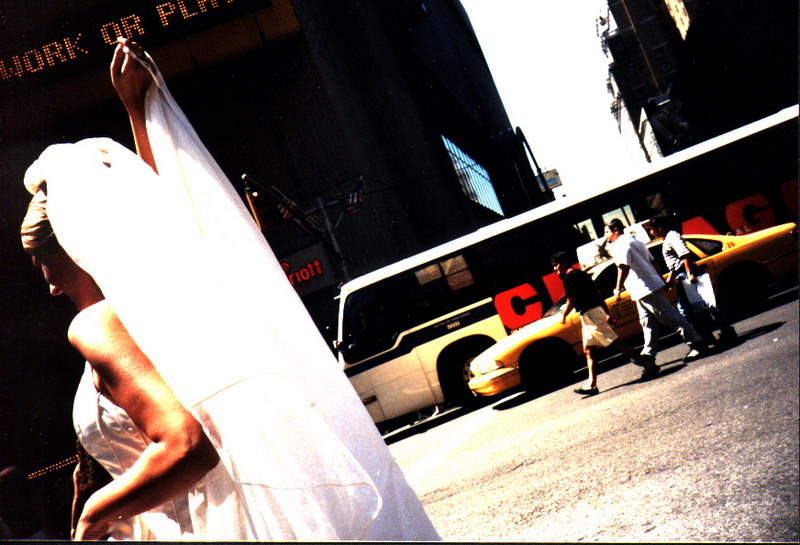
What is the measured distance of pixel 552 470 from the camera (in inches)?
129

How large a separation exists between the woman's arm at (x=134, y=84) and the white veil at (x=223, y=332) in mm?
40

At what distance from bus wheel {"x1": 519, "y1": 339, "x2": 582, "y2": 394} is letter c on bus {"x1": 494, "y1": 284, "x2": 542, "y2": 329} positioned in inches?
16.9

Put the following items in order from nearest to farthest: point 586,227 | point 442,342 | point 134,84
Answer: point 134,84 < point 586,227 < point 442,342

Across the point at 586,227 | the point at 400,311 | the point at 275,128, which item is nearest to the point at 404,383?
the point at 400,311

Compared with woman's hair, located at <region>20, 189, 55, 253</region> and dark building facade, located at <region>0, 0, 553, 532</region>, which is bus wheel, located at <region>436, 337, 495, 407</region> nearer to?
dark building facade, located at <region>0, 0, 553, 532</region>

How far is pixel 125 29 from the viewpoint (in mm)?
1201

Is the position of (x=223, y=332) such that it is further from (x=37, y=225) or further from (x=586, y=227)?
(x=586, y=227)

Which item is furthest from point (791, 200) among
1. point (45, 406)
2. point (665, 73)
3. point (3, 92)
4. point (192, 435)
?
point (3, 92)

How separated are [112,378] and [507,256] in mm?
7392

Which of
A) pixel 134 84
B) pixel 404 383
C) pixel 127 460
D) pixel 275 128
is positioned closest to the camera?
pixel 127 460

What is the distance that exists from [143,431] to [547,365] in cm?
719

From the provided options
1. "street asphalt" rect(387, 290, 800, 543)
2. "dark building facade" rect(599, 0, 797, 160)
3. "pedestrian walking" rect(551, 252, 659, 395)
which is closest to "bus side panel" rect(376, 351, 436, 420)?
"pedestrian walking" rect(551, 252, 659, 395)

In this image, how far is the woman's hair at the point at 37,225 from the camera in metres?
1.06

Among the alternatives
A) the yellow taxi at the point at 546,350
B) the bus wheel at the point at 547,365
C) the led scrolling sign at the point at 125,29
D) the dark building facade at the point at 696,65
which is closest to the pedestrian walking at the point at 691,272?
the dark building facade at the point at 696,65
